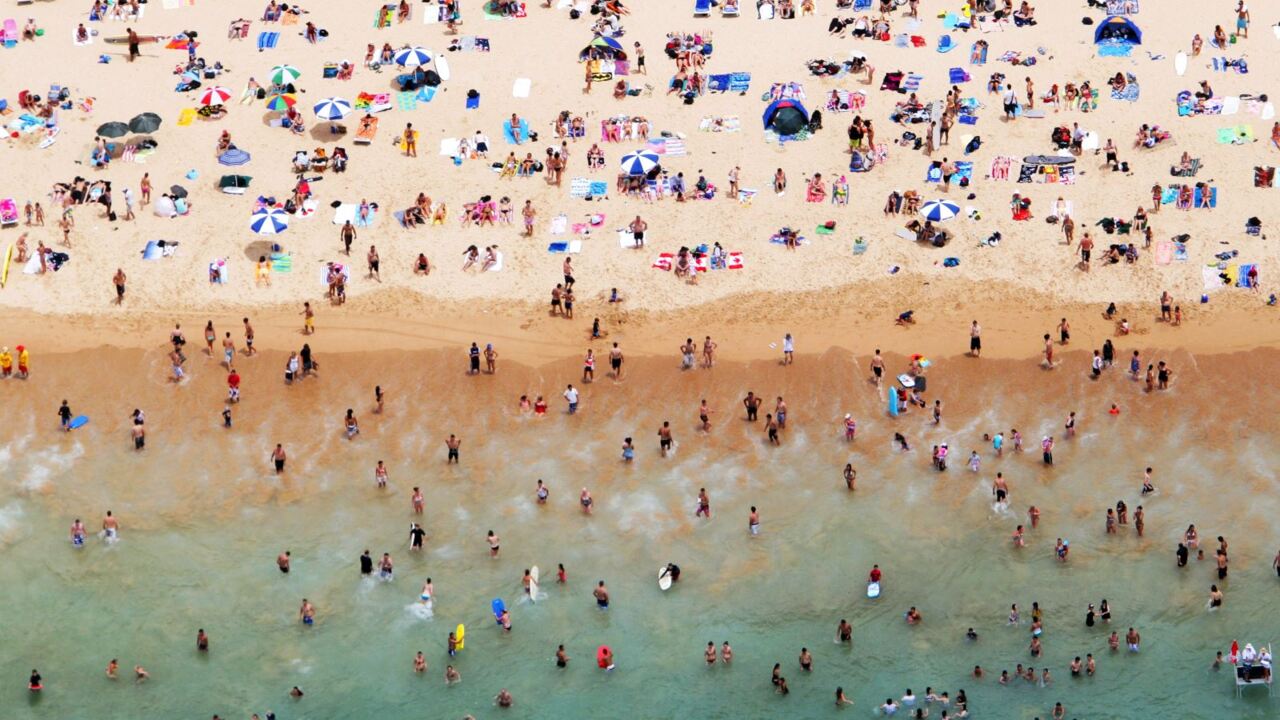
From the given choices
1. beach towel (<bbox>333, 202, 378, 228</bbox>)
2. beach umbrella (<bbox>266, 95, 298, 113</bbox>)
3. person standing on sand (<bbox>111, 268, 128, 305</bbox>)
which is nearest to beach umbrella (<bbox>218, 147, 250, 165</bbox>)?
beach umbrella (<bbox>266, 95, 298, 113</bbox>)

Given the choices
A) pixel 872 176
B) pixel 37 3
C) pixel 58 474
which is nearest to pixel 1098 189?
pixel 872 176

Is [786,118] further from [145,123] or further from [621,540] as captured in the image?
[145,123]

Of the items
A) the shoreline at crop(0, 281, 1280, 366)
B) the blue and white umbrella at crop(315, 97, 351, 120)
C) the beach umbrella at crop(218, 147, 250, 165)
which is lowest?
the shoreline at crop(0, 281, 1280, 366)

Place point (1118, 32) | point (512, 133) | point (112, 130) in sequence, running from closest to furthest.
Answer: point (112, 130)
point (512, 133)
point (1118, 32)

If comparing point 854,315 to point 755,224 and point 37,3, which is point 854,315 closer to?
point 755,224

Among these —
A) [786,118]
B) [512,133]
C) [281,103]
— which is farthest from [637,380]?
[281,103]

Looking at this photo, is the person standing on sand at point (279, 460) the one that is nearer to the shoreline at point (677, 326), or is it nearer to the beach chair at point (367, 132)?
→ the shoreline at point (677, 326)

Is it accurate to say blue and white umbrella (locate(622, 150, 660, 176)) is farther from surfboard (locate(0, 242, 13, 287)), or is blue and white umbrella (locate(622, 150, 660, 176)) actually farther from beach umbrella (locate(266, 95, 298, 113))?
surfboard (locate(0, 242, 13, 287))
